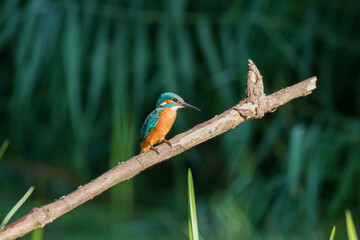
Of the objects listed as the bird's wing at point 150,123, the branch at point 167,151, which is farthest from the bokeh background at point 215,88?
the branch at point 167,151

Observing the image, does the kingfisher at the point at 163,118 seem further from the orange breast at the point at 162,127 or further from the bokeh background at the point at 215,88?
the bokeh background at the point at 215,88

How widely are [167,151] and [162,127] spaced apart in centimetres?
17

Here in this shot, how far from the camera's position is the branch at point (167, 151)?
64cm

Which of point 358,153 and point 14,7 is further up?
point 14,7

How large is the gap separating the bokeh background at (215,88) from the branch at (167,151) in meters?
1.16

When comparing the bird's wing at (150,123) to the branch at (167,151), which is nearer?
the branch at (167,151)

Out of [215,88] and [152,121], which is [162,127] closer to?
[152,121]

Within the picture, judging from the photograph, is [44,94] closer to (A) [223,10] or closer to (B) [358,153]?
(A) [223,10]

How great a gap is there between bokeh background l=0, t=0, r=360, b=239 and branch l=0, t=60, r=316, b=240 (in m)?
1.16

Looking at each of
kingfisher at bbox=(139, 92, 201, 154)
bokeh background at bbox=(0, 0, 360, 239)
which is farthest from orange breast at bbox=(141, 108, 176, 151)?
bokeh background at bbox=(0, 0, 360, 239)

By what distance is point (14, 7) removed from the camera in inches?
85.5

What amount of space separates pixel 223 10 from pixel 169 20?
21 cm

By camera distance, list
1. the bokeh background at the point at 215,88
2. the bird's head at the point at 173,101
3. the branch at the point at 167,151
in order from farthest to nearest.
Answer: the bokeh background at the point at 215,88 < the bird's head at the point at 173,101 < the branch at the point at 167,151

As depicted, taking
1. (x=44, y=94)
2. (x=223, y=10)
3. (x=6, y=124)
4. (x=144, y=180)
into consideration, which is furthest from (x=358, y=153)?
(x=6, y=124)
